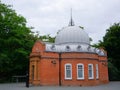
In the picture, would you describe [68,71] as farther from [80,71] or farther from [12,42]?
[12,42]

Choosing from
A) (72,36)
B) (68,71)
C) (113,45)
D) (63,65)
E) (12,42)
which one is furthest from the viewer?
(113,45)

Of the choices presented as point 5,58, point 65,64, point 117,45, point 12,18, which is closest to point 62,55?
point 65,64

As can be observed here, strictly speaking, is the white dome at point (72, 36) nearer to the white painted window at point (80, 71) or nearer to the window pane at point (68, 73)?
the white painted window at point (80, 71)

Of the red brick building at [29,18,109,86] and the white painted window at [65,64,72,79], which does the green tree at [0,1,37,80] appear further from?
the white painted window at [65,64,72,79]

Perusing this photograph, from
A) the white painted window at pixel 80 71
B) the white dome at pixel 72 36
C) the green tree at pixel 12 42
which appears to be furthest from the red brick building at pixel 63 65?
the green tree at pixel 12 42

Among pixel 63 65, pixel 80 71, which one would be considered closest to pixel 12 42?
pixel 63 65

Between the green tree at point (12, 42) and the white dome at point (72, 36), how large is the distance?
978 cm

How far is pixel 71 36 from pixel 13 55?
41.9 ft

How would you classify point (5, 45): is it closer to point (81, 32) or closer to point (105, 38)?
point (81, 32)

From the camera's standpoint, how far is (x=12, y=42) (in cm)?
4412

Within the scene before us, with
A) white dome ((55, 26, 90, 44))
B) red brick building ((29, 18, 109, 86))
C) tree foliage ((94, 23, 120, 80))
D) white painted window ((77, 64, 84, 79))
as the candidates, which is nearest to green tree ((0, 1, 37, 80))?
red brick building ((29, 18, 109, 86))

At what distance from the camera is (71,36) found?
37.4 meters

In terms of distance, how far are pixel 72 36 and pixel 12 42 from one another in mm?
12369

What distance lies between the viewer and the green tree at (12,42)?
4394 centimetres
